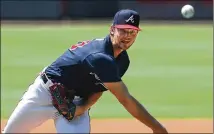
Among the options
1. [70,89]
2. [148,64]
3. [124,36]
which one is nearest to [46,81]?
[70,89]

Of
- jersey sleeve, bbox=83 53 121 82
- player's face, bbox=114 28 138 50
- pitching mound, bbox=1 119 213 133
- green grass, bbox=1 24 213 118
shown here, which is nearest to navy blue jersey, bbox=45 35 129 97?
jersey sleeve, bbox=83 53 121 82

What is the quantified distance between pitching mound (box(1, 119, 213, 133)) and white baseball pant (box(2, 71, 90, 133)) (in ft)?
11.2

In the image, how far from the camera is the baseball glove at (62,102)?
5.18 meters

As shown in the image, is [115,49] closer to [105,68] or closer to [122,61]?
Result: [105,68]

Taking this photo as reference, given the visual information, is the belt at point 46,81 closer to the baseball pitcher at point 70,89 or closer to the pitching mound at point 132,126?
the baseball pitcher at point 70,89

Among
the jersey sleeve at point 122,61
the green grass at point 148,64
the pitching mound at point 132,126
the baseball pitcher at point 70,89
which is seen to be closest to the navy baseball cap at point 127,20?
the baseball pitcher at point 70,89

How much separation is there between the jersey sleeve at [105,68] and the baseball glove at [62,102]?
0.46 meters

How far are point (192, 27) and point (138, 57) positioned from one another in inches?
305

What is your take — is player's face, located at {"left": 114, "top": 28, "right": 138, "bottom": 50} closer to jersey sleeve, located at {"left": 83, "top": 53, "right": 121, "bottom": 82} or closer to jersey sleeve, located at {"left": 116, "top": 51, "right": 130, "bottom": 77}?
jersey sleeve, located at {"left": 83, "top": 53, "right": 121, "bottom": 82}

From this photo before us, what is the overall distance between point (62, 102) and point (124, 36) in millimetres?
849

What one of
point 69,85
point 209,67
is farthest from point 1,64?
point 69,85

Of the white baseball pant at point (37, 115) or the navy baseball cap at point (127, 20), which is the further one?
the white baseball pant at point (37, 115)

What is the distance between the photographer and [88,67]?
5.00 metres

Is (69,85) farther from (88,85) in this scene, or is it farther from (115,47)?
(115,47)
